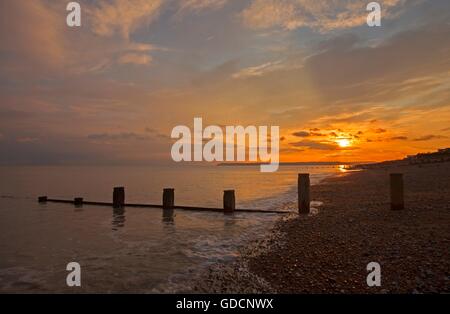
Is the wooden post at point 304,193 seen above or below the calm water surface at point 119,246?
above

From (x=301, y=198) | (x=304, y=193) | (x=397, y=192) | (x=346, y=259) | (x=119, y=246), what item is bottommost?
(x=119, y=246)

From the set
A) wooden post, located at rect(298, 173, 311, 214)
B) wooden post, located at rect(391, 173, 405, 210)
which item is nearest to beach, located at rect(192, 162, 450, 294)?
wooden post, located at rect(391, 173, 405, 210)

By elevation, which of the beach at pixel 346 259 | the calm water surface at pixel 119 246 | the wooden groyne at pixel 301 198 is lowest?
the calm water surface at pixel 119 246

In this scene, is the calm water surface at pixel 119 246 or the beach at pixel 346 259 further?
the calm water surface at pixel 119 246

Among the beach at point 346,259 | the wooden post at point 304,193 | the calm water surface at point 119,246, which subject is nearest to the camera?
the beach at point 346,259

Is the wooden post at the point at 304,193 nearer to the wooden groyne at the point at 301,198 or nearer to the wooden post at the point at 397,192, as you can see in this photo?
the wooden groyne at the point at 301,198

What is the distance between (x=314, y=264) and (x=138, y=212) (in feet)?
44.8

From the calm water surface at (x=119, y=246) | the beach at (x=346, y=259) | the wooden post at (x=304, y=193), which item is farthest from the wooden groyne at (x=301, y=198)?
the beach at (x=346, y=259)

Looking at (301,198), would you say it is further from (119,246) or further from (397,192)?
(119,246)

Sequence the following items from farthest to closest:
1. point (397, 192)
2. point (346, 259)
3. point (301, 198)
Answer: point (301, 198) → point (397, 192) → point (346, 259)

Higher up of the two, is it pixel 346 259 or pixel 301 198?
pixel 301 198

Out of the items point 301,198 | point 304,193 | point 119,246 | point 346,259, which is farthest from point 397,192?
point 119,246

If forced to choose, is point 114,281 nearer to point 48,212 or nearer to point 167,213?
point 167,213
